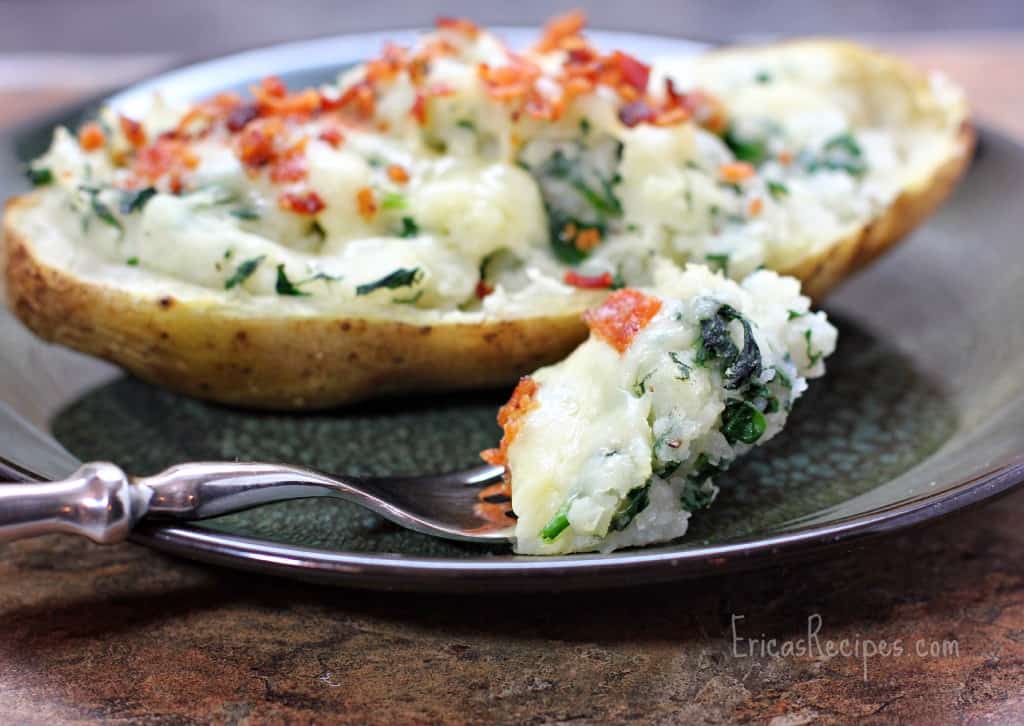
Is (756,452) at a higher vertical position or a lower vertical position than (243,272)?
lower

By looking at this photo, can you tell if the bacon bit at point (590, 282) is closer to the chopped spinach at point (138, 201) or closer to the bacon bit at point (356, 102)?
the bacon bit at point (356, 102)

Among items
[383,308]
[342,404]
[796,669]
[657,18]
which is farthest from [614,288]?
[657,18]

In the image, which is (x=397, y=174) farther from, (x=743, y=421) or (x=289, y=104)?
(x=743, y=421)

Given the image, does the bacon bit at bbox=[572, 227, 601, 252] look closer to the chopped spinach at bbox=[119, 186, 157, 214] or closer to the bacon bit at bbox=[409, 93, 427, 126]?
the bacon bit at bbox=[409, 93, 427, 126]

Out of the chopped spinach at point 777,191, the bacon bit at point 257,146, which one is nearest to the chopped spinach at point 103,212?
the bacon bit at point 257,146

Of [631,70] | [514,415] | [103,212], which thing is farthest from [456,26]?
[514,415]

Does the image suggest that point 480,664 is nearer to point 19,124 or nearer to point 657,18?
point 19,124
